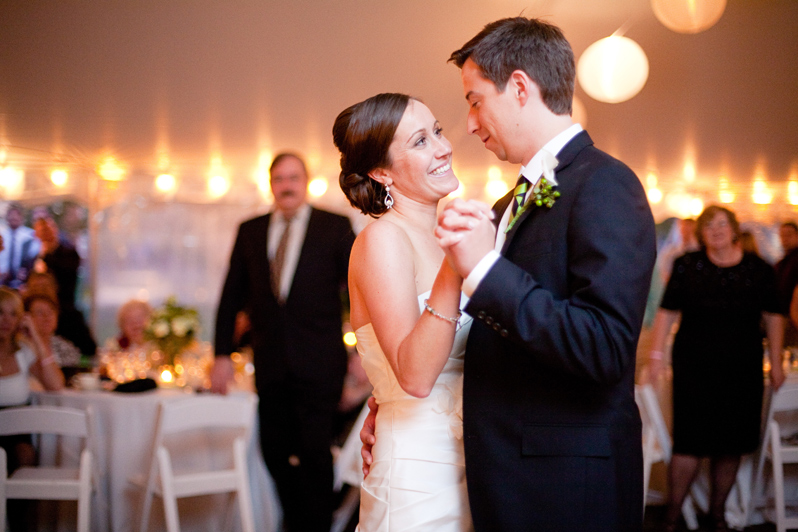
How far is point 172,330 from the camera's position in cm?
453

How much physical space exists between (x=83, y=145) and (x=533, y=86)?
750cm

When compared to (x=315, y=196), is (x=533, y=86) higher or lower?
lower

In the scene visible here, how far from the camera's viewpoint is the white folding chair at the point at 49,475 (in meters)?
3.16

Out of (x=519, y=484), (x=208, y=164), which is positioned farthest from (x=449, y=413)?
(x=208, y=164)

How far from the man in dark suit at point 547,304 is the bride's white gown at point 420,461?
20 cm

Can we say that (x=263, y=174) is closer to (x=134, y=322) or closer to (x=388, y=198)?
(x=134, y=322)

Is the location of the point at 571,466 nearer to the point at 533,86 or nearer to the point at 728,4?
the point at 533,86

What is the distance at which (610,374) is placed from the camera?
46.7 inches

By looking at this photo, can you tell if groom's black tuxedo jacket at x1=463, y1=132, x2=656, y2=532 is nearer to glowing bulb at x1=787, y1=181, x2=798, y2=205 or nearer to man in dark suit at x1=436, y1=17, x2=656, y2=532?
man in dark suit at x1=436, y1=17, x2=656, y2=532

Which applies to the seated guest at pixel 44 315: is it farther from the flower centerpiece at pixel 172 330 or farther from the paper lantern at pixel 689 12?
the paper lantern at pixel 689 12

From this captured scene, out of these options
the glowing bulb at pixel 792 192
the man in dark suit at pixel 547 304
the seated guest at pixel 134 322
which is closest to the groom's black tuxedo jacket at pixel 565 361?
the man in dark suit at pixel 547 304

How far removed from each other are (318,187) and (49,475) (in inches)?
268

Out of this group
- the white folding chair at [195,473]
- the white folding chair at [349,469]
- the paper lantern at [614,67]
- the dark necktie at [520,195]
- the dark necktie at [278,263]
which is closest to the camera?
the dark necktie at [520,195]

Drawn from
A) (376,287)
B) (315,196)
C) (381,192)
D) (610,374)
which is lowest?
(610,374)
